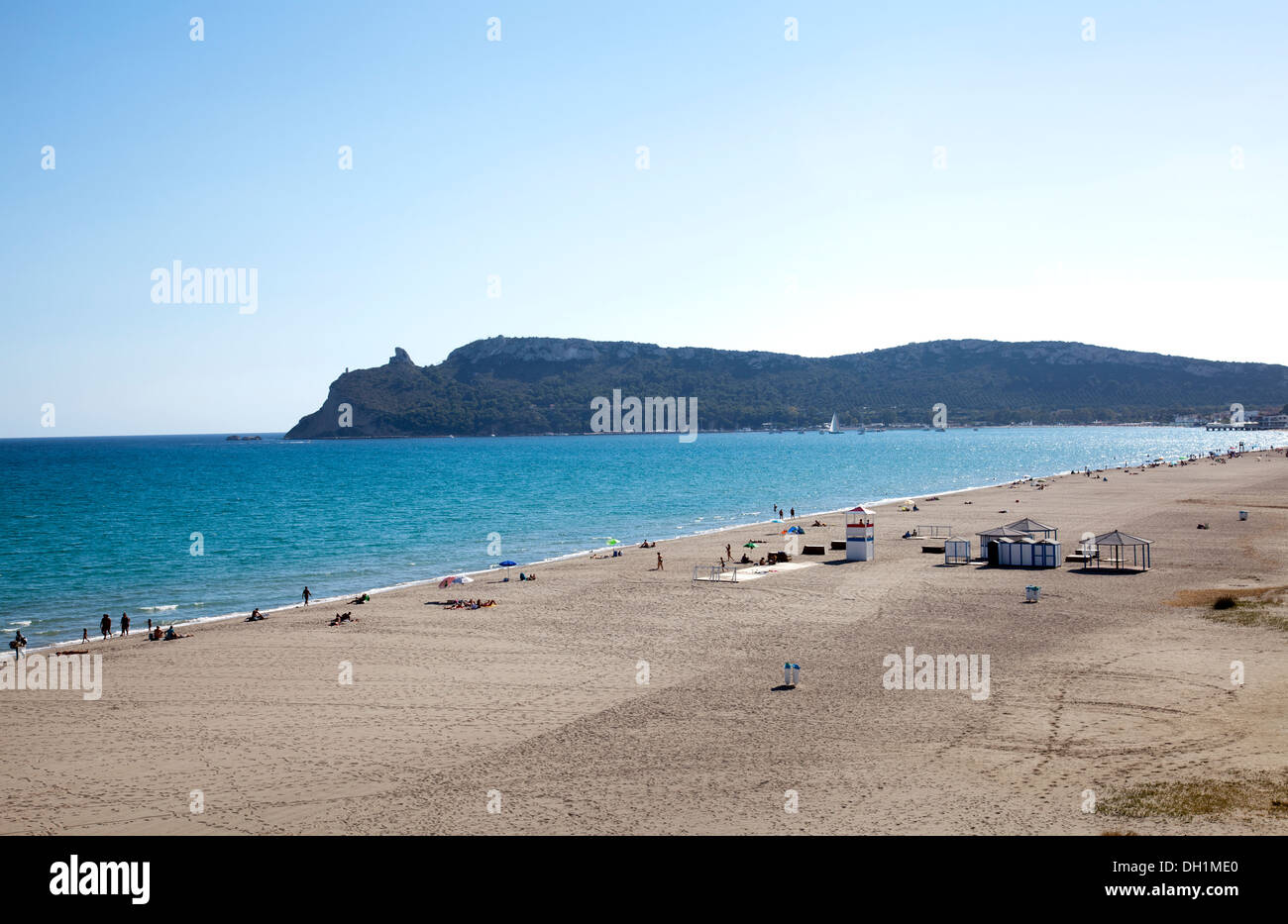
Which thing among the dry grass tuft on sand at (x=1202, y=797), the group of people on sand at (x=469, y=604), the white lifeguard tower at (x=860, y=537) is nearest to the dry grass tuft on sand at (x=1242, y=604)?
the dry grass tuft on sand at (x=1202, y=797)

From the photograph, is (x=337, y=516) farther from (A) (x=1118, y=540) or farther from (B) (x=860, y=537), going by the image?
(A) (x=1118, y=540)

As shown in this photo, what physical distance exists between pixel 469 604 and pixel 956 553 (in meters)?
20.3

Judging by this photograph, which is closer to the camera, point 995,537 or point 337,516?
point 995,537

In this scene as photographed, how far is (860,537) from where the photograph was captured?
131ft

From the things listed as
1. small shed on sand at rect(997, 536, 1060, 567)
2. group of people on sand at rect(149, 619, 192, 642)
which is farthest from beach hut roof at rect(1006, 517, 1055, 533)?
group of people on sand at rect(149, 619, 192, 642)

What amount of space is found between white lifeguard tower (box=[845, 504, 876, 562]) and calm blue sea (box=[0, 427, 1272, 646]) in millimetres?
16874

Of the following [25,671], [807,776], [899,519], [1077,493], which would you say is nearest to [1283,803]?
[807,776]

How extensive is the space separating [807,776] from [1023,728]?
15.7 feet

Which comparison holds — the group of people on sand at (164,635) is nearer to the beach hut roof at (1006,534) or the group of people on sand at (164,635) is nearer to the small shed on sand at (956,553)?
the small shed on sand at (956,553)

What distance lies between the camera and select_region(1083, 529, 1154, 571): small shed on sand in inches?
1346

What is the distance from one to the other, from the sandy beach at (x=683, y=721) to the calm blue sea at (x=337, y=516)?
8275 mm

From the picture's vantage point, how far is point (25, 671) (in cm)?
2362

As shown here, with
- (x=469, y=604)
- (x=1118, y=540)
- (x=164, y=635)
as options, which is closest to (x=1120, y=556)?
(x=1118, y=540)
